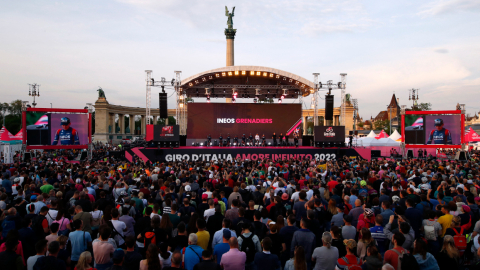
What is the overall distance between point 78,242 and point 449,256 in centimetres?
530

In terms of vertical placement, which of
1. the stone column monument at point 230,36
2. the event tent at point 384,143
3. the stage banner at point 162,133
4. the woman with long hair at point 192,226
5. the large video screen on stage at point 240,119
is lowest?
the woman with long hair at point 192,226

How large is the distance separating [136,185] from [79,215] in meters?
3.10

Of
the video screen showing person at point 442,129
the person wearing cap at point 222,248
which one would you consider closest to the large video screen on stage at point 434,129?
the video screen showing person at point 442,129

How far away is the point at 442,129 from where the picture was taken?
22.3 m

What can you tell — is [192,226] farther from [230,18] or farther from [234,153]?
[230,18]

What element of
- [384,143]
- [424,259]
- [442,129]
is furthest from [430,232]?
[384,143]

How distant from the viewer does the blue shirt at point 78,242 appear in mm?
4250

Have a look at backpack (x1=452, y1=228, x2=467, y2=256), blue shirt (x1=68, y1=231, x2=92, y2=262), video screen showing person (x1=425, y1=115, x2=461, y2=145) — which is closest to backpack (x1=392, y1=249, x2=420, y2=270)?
backpack (x1=452, y1=228, x2=467, y2=256)

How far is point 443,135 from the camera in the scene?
22266mm

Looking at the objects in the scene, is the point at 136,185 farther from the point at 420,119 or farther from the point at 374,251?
the point at 420,119

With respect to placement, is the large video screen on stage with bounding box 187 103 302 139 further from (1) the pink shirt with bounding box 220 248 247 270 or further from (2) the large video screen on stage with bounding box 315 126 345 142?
(1) the pink shirt with bounding box 220 248 247 270

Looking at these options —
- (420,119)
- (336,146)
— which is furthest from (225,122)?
(420,119)

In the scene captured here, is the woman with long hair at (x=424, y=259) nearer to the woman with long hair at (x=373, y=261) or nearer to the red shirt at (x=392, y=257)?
the red shirt at (x=392, y=257)

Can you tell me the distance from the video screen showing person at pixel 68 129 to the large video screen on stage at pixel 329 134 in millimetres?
17380
